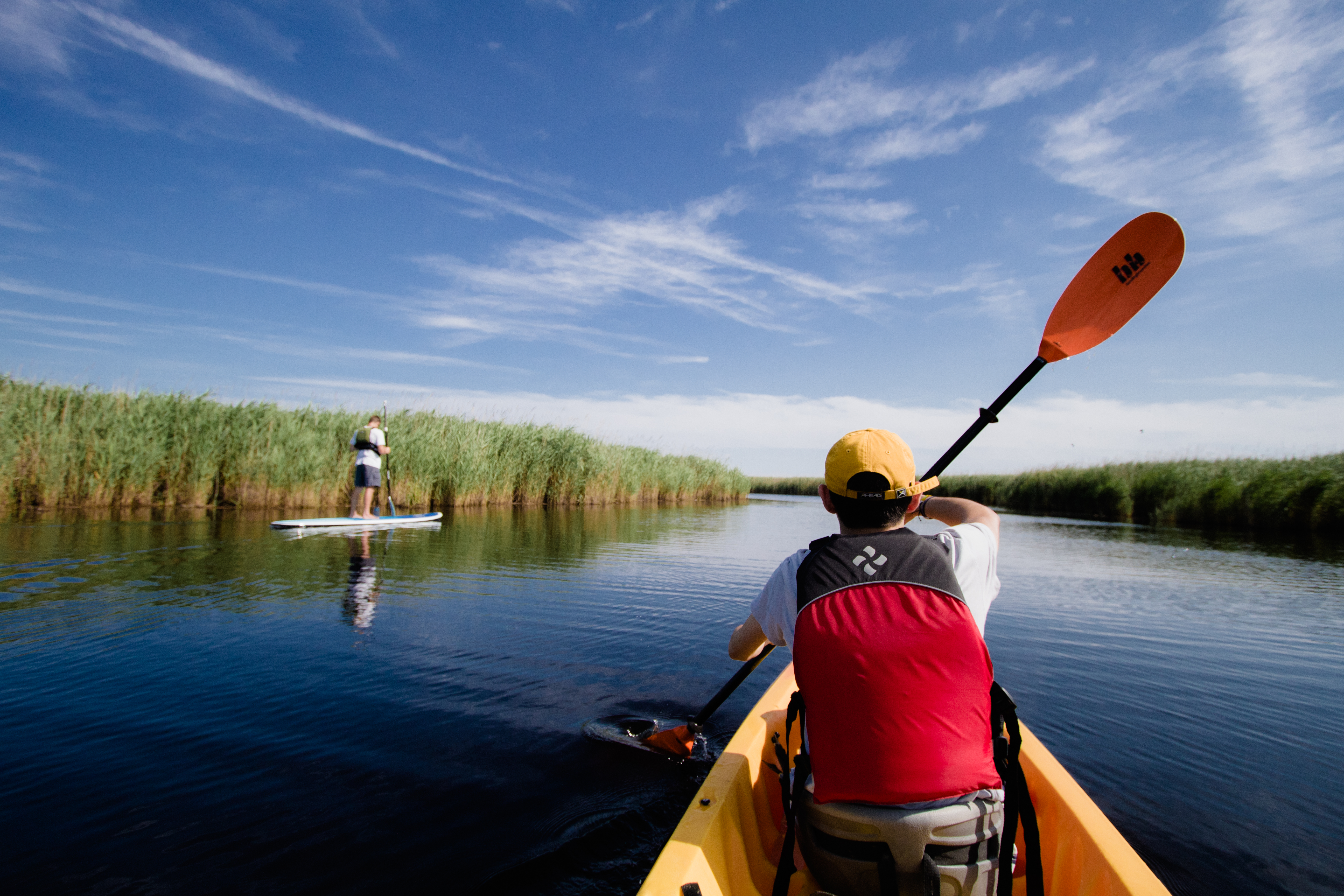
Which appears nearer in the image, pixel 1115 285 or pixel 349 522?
pixel 1115 285

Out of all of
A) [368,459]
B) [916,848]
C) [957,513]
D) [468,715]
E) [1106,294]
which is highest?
[1106,294]

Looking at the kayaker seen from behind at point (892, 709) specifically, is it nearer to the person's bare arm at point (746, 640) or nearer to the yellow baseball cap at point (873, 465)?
the yellow baseball cap at point (873, 465)

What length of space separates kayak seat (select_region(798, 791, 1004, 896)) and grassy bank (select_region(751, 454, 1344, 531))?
53.4ft

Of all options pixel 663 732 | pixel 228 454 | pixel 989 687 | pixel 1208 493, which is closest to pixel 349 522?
pixel 228 454

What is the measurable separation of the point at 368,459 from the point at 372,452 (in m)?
0.17

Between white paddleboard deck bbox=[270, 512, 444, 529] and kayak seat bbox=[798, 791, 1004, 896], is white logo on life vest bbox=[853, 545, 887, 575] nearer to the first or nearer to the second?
kayak seat bbox=[798, 791, 1004, 896]

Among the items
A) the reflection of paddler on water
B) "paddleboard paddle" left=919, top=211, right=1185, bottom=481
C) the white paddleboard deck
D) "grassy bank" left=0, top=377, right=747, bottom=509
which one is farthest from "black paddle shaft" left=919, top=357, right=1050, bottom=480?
"grassy bank" left=0, top=377, right=747, bottom=509

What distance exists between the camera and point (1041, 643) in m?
6.64

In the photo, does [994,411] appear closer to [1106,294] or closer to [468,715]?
[1106,294]

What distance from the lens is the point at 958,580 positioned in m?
1.98

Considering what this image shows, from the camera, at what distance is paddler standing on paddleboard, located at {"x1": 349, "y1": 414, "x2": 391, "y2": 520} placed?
1362cm

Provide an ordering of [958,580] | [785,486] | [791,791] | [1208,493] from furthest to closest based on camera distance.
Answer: [785,486] → [1208,493] → [791,791] → [958,580]

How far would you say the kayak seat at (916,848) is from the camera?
66.4 inches

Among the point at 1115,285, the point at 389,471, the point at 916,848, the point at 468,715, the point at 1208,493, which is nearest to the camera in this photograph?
the point at 916,848
